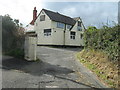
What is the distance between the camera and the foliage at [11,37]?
Result: 13000 mm

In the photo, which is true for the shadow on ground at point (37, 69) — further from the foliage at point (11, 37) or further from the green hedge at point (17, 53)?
the foliage at point (11, 37)

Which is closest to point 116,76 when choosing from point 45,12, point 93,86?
point 93,86

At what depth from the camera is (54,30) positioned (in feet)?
92.5

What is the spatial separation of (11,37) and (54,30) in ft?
50.4

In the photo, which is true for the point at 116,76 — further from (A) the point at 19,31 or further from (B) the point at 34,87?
(A) the point at 19,31

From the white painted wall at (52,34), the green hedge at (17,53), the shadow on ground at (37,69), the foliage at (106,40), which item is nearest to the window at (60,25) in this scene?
the white painted wall at (52,34)

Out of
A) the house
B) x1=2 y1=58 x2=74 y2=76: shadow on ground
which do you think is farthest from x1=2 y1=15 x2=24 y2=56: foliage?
the house

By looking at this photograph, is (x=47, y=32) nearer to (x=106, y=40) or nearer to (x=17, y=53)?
(x=17, y=53)

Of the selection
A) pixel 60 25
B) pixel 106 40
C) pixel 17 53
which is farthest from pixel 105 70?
pixel 60 25

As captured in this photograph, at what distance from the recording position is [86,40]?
14133 millimetres

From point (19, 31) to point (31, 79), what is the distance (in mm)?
7753

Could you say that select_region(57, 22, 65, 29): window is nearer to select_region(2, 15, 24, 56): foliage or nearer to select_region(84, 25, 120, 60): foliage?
select_region(2, 15, 24, 56): foliage

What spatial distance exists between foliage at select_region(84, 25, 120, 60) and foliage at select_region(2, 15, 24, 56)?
6163mm

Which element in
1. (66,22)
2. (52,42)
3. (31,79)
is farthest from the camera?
(66,22)
